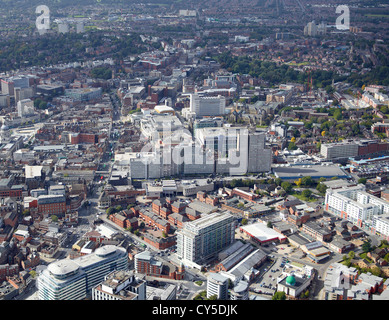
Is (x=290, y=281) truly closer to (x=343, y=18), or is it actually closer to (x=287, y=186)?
(x=287, y=186)

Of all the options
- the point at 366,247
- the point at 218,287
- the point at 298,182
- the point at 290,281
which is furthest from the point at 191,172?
the point at 218,287

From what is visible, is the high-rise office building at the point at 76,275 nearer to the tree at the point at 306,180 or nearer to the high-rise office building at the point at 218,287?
the high-rise office building at the point at 218,287

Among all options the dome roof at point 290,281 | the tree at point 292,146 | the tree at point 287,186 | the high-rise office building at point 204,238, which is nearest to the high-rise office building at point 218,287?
the dome roof at point 290,281

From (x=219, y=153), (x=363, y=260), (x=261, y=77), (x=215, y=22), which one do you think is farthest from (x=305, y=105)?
(x=215, y=22)

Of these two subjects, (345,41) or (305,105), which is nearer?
(305,105)

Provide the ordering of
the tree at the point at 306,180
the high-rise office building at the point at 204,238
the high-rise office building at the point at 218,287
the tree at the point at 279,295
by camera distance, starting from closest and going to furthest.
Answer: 1. the high-rise office building at the point at 218,287
2. the tree at the point at 279,295
3. the high-rise office building at the point at 204,238
4. the tree at the point at 306,180
